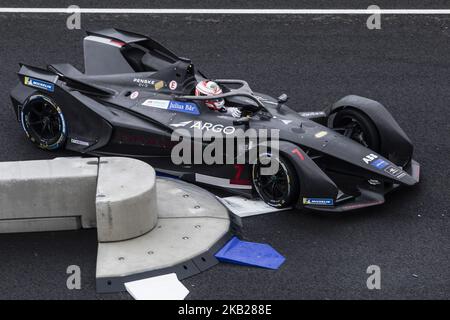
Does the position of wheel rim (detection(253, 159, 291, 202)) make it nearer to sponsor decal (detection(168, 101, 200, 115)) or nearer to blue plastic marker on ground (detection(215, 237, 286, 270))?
blue plastic marker on ground (detection(215, 237, 286, 270))

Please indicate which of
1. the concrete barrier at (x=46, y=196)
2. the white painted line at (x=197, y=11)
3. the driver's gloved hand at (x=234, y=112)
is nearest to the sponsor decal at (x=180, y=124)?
the driver's gloved hand at (x=234, y=112)

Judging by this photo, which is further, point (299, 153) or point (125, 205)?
point (299, 153)

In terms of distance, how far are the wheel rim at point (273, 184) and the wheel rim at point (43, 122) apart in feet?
9.13

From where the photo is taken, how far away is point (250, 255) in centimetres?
981

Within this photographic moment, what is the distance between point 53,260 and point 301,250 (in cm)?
265

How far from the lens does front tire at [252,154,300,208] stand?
34.2ft

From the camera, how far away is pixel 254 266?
9.66 meters

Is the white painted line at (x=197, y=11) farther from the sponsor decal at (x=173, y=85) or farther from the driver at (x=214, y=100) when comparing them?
the driver at (x=214, y=100)

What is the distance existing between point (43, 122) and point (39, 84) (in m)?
0.49

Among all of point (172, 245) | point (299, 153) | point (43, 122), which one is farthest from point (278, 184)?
point (43, 122)

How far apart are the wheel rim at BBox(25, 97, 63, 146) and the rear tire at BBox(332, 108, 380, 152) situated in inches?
142

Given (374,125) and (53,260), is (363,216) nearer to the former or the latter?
(374,125)

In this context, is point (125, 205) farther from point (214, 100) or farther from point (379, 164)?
point (379, 164)
